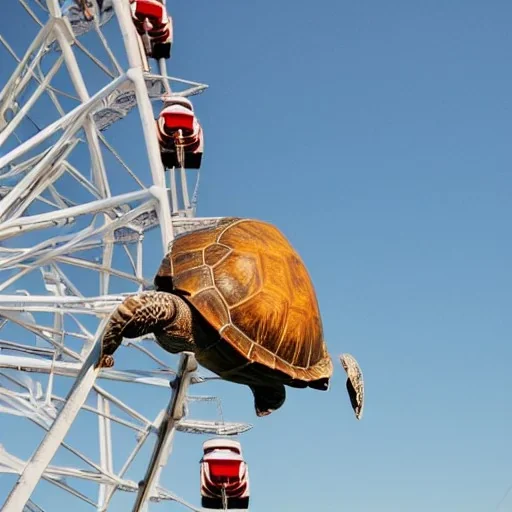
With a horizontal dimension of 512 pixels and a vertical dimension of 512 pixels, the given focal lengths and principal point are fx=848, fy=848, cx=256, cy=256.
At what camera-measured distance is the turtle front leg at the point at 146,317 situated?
786 centimetres

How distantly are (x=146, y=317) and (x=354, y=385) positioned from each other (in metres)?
2.90

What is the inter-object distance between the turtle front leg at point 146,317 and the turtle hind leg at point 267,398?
1.35 metres

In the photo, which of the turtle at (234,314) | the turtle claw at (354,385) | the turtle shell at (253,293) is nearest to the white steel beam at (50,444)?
the turtle at (234,314)

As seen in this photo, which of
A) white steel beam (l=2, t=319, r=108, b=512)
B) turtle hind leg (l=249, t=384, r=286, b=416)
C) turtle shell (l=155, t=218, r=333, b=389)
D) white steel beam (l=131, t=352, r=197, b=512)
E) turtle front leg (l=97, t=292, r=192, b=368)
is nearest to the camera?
turtle front leg (l=97, t=292, r=192, b=368)

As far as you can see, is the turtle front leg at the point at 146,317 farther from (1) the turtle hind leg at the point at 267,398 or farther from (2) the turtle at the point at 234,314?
(1) the turtle hind leg at the point at 267,398

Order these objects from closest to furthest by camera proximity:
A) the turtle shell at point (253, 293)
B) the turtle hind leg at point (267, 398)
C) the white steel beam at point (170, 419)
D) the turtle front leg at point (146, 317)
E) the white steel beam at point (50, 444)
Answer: the turtle front leg at point (146, 317)
the turtle shell at point (253, 293)
the turtle hind leg at point (267, 398)
the white steel beam at point (50, 444)
the white steel beam at point (170, 419)

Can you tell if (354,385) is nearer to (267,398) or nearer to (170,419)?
(267,398)

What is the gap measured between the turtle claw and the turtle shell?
68 cm

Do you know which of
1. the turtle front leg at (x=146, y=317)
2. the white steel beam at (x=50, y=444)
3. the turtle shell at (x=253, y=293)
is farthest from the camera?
the white steel beam at (x=50, y=444)

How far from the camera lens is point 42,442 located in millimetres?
9984

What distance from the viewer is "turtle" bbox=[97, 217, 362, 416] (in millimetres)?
7930

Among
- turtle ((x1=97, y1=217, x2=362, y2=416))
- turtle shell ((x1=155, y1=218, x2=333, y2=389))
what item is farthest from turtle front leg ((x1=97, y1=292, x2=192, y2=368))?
turtle shell ((x1=155, y1=218, x2=333, y2=389))

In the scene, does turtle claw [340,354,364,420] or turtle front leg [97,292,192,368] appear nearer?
turtle front leg [97,292,192,368]

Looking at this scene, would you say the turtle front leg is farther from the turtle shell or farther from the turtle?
the turtle shell
